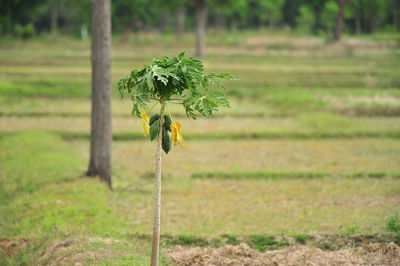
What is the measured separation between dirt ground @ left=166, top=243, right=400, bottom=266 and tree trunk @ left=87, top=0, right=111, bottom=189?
4427 mm

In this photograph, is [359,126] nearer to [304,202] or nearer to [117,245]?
[304,202]

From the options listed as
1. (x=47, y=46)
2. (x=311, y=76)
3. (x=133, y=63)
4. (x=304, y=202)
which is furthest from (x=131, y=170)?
(x=47, y=46)

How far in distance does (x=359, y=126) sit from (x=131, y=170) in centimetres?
906

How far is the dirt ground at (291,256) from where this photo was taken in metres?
7.27

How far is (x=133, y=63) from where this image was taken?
34.8m

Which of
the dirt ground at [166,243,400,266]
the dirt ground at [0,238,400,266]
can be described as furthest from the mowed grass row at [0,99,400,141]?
the dirt ground at [166,243,400,266]

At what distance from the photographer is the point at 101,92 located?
1155 centimetres

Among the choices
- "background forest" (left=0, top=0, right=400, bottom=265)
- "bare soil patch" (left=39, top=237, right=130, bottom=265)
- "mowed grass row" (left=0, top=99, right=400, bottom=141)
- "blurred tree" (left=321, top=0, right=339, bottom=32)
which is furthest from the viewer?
"blurred tree" (left=321, top=0, right=339, bottom=32)

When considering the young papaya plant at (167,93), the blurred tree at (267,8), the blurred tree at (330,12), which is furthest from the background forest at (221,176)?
the blurred tree at (267,8)

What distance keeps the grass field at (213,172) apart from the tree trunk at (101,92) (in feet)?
1.57

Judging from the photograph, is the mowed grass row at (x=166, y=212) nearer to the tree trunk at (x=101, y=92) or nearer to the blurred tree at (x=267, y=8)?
the tree trunk at (x=101, y=92)

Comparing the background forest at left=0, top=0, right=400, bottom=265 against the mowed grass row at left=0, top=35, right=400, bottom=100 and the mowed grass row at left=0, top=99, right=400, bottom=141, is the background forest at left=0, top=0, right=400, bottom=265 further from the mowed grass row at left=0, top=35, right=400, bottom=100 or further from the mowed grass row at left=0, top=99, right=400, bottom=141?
the mowed grass row at left=0, top=35, right=400, bottom=100

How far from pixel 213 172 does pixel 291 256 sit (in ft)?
19.0

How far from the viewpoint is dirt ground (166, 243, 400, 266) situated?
727cm
